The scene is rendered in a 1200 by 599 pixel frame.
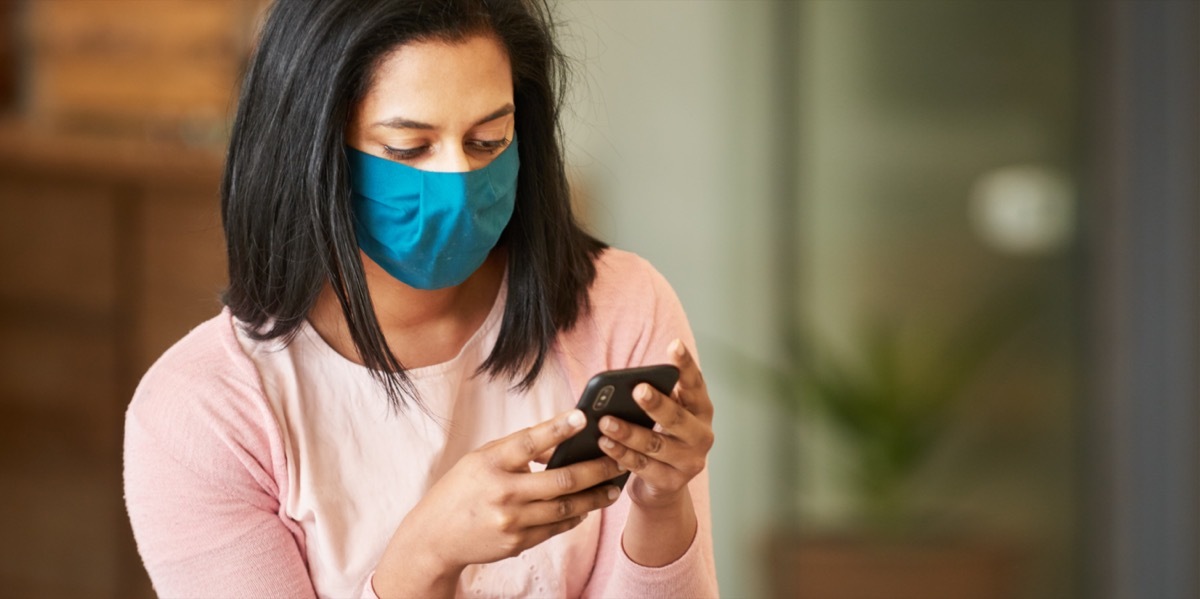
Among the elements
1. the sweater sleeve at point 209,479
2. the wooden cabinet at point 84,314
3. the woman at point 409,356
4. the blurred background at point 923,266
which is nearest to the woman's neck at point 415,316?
the woman at point 409,356

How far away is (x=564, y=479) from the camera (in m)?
1.10

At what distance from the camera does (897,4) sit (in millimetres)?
2367

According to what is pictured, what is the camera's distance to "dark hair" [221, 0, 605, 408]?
1.14 meters

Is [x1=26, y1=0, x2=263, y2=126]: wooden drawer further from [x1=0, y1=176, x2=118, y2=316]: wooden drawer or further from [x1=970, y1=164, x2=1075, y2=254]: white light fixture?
[x1=970, y1=164, x2=1075, y2=254]: white light fixture

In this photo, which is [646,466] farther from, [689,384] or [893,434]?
[893,434]

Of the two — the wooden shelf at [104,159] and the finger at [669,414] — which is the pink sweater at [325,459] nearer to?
the finger at [669,414]

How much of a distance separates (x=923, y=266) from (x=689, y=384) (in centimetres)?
142

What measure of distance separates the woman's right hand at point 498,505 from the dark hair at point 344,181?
17cm

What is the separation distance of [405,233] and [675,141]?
1.38 meters

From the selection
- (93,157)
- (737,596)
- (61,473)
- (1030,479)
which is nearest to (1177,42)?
(1030,479)

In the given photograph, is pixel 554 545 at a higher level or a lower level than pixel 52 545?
higher

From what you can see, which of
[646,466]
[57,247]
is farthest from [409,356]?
[57,247]

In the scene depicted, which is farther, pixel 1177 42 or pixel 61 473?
pixel 61 473

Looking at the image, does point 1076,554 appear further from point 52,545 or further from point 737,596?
point 52,545
